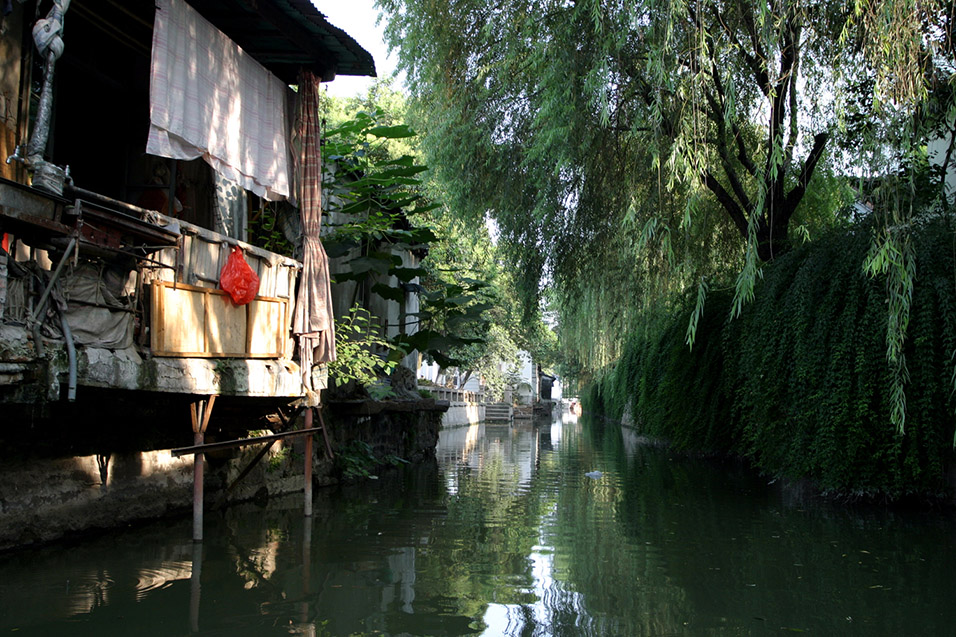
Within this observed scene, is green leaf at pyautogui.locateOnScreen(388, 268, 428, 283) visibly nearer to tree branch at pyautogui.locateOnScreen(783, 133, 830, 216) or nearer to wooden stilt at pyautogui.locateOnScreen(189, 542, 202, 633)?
tree branch at pyautogui.locateOnScreen(783, 133, 830, 216)

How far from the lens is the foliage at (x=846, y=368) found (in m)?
9.40

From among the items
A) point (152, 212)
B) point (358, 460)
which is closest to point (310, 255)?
point (152, 212)

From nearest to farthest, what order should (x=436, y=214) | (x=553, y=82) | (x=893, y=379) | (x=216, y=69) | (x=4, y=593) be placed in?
(x=4, y=593) < (x=216, y=69) < (x=893, y=379) < (x=553, y=82) < (x=436, y=214)

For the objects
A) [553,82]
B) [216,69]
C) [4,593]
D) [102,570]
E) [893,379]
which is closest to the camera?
[4,593]

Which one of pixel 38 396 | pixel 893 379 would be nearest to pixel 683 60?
pixel 893 379

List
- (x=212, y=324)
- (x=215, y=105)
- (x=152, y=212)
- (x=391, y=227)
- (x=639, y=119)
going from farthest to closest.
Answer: (x=391, y=227)
(x=639, y=119)
(x=215, y=105)
(x=212, y=324)
(x=152, y=212)

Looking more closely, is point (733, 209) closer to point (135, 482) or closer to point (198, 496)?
point (198, 496)

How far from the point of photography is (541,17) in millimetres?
11812

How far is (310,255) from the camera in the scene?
969 cm

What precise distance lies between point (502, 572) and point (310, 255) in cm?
457

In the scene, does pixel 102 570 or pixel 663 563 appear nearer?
pixel 102 570

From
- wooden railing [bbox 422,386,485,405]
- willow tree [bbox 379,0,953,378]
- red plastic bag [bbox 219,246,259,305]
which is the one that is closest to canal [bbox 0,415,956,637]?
red plastic bag [bbox 219,246,259,305]

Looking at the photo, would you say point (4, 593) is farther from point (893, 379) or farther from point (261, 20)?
point (893, 379)

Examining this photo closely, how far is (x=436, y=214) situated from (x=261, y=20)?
12.3 metres
